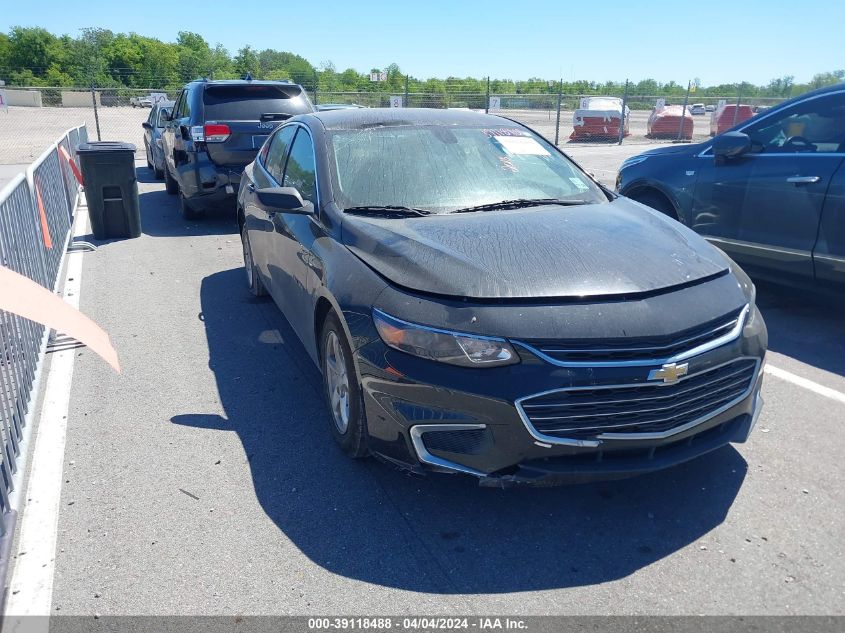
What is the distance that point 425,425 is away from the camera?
2.98 m

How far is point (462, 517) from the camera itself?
10.6 ft

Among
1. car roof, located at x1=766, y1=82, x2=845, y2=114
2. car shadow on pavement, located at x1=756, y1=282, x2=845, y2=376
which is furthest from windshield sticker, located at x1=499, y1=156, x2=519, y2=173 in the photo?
car roof, located at x1=766, y1=82, x2=845, y2=114

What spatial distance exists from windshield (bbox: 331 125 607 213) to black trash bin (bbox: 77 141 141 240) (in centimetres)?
553

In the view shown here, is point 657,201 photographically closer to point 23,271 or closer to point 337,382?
point 337,382

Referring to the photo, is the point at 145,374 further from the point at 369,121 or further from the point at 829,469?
the point at 829,469

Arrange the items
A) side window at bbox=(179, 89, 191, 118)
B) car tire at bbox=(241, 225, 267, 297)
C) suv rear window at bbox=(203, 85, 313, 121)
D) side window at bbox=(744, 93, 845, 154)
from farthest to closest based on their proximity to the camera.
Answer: side window at bbox=(179, 89, 191, 118) → suv rear window at bbox=(203, 85, 313, 121) → car tire at bbox=(241, 225, 267, 297) → side window at bbox=(744, 93, 845, 154)

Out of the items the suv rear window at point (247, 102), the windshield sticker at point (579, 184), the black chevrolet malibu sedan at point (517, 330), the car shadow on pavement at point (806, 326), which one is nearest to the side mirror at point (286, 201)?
the black chevrolet malibu sedan at point (517, 330)

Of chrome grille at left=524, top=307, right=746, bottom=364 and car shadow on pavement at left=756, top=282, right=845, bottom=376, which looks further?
car shadow on pavement at left=756, top=282, right=845, bottom=376

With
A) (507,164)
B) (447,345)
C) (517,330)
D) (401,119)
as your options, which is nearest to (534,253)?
(517,330)

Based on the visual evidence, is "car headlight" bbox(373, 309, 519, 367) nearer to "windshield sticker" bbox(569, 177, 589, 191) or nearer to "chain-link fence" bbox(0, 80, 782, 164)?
"windshield sticker" bbox(569, 177, 589, 191)

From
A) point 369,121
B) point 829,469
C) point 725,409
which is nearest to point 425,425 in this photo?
point 725,409

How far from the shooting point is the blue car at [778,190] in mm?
5301

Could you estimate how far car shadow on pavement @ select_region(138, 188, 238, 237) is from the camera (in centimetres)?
972

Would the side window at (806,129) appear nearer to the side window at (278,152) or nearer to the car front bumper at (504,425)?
the car front bumper at (504,425)
